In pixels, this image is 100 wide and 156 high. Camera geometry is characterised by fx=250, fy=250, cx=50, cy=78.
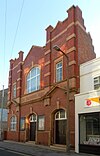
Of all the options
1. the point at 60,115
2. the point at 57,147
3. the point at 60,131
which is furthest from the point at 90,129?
the point at 60,115

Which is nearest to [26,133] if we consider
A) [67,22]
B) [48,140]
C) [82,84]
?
[48,140]

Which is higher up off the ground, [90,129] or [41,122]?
[41,122]

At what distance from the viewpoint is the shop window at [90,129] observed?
696 inches

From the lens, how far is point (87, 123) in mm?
18797

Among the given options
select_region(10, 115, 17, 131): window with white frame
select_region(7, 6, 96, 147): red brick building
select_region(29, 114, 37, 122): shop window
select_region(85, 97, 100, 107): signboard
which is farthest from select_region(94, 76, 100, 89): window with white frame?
select_region(10, 115, 17, 131): window with white frame

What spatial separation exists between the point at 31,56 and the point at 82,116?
13598mm

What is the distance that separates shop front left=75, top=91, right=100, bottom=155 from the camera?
1759 cm

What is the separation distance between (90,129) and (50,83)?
317 inches

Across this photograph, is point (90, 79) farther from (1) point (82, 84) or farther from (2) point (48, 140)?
(2) point (48, 140)

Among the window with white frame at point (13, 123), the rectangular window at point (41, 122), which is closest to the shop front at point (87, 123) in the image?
the rectangular window at point (41, 122)

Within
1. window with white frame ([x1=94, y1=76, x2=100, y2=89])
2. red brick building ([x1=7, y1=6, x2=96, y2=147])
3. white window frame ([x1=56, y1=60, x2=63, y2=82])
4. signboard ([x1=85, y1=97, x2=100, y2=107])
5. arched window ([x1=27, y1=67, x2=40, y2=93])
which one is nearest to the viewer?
signboard ([x1=85, y1=97, x2=100, y2=107])

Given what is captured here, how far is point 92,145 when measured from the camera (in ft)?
57.8

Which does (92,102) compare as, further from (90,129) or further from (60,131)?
(60,131)

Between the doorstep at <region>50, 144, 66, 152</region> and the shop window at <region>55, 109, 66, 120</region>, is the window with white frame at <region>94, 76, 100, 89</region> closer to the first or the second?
the shop window at <region>55, 109, 66, 120</region>
